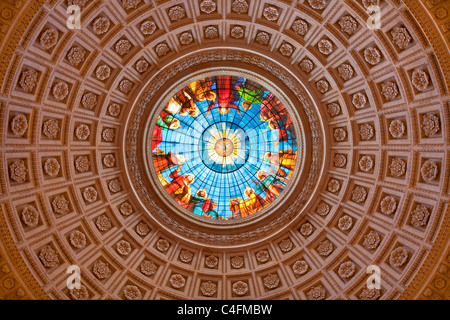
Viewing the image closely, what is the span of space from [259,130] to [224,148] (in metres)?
3.30

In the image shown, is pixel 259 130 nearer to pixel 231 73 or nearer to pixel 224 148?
pixel 224 148

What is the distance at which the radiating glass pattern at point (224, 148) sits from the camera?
2477cm

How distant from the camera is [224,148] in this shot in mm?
27422

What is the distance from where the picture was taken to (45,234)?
1800cm

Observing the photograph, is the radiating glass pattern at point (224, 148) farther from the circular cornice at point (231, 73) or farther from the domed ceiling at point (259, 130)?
the circular cornice at point (231, 73)

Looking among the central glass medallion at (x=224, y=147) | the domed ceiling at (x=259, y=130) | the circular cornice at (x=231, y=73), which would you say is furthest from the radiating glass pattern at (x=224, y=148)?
the circular cornice at (x=231, y=73)

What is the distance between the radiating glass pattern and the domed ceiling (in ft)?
0.59

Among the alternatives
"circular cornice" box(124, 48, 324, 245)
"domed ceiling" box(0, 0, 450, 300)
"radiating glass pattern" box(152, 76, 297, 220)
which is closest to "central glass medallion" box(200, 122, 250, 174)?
"radiating glass pattern" box(152, 76, 297, 220)

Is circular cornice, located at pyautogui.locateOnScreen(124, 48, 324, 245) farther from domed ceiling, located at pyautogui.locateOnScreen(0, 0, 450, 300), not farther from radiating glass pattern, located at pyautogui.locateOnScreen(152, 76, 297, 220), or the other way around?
radiating glass pattern, located at pyautogui.locateOnScreen(152, 76, 297, 220)

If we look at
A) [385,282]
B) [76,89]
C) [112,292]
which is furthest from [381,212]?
[76,89]

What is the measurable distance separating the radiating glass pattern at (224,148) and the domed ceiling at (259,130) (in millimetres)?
180

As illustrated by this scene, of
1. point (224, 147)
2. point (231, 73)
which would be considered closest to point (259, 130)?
point (224, 147)

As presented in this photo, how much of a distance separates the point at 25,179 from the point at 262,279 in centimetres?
1548

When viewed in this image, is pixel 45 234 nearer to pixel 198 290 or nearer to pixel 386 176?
pixel 198 290
